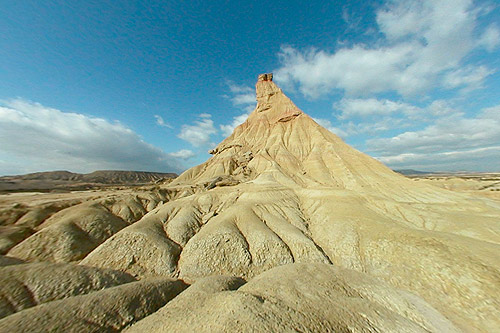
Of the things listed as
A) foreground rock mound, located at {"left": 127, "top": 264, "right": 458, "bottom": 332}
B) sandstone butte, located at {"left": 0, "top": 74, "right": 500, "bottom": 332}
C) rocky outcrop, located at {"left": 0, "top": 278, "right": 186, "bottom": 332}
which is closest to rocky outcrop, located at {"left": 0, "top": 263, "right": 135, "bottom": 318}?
sandstone butte, located at {"left": 0, "top": 74, "right": 500, "bottom": 332}

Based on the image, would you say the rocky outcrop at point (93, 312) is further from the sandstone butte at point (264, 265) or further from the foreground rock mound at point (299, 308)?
the foreground rock mound at point (299, 308)

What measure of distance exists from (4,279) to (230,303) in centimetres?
1249

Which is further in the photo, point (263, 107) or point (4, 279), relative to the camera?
point (263, 107)

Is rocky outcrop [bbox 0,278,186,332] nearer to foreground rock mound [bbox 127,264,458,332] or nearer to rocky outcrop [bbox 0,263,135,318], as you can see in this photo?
foreground rock mound [bbox 127,264,458,332]

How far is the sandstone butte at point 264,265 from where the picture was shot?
7.23 meters

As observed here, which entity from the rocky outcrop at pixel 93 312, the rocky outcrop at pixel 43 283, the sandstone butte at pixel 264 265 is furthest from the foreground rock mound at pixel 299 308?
the rocky outcrop at pixel 43 283

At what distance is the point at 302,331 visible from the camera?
599 cm

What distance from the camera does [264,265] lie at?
17734 mm

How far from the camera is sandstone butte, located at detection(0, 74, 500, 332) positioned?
23.7 ft

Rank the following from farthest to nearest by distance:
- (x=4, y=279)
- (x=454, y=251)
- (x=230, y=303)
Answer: (x=454, y=251), (x=4, y=279), (x=230, y=303)

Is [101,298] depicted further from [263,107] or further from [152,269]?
[263,107]

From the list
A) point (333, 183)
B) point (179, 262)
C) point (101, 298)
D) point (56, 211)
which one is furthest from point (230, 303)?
point (333, 183)

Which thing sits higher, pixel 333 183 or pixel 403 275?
pixel 333 183

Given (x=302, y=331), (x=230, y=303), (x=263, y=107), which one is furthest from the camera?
(x=263, y=107)
